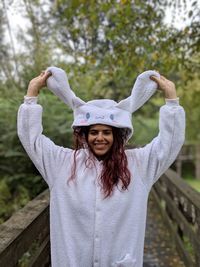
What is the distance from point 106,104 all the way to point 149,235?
4.22 meters

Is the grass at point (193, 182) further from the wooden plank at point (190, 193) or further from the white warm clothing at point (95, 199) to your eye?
the white warm clothing at point (95, 199)

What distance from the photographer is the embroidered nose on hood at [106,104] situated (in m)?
2.25

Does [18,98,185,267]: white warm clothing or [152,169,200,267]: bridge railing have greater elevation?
[18,98,185,267]: white warm clothing

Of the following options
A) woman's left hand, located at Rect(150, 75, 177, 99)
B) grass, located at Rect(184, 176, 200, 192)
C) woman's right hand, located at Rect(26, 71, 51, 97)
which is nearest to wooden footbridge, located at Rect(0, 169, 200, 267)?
woman's right hand, located at Rect(26, 71, 51, 97)

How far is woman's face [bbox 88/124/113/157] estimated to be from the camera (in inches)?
89.1

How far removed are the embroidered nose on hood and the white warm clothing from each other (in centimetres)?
15

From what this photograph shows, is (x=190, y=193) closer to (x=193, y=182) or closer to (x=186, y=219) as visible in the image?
(x=186, y=219)

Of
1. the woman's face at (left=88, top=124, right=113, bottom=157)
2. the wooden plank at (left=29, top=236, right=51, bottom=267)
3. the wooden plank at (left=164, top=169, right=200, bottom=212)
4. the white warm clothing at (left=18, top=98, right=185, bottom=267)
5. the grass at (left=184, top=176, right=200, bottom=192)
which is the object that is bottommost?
the grass at (left=184, top=176, right=200, bottom=192)

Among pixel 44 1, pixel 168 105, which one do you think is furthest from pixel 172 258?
pixel 44 1

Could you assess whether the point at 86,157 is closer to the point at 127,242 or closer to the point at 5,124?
the point at 127,242

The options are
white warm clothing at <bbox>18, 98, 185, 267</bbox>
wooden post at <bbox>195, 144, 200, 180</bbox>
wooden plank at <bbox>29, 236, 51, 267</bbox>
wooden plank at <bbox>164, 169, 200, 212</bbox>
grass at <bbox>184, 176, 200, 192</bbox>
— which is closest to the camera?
white warm clothing at <bbox>18, 98, 185, 267</bbox>

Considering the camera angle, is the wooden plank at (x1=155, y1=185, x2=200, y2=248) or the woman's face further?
the wooden plank at (x1=155, y1=185, x2=200, y2=248)

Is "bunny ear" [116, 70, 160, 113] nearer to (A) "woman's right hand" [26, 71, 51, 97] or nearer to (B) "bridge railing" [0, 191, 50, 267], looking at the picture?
(A) "woman's right hand" [26, 71, 51, 97]

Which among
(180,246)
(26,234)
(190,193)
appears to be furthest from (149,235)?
(26,234)
